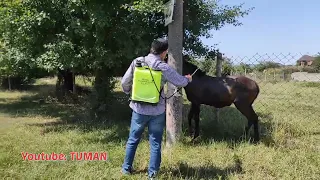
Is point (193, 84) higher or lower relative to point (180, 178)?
higher

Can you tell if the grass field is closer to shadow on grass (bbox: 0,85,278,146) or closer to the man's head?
shadow on grass (bbox: 0,85,278,146)

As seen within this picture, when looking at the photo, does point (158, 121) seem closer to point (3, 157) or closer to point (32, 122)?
point (3, 157)

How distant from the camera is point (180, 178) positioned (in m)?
4.28

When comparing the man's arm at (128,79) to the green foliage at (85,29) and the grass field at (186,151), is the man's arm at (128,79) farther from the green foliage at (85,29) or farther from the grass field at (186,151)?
the green foliage at (85,29)

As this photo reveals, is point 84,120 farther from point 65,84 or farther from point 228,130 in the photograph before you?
point 65,84

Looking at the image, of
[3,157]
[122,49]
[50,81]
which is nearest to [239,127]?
[122,49]

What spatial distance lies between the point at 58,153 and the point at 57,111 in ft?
20.8

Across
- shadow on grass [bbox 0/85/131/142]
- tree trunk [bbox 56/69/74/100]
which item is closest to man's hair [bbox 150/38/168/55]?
shadow on grass [bbox 0/85/131/142]

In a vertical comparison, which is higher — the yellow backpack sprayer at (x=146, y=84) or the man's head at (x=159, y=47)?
the man's head at (x=159, y=47)

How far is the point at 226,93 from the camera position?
6457mm

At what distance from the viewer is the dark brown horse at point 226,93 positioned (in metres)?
6.40

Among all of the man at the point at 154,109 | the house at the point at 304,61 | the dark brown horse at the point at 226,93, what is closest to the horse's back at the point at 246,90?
the dark brown horse at the point at 226,93

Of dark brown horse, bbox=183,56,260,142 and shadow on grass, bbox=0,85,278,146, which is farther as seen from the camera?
shadow on grass, bbox=0,85,278,146

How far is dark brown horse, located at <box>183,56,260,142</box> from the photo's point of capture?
6398mm
